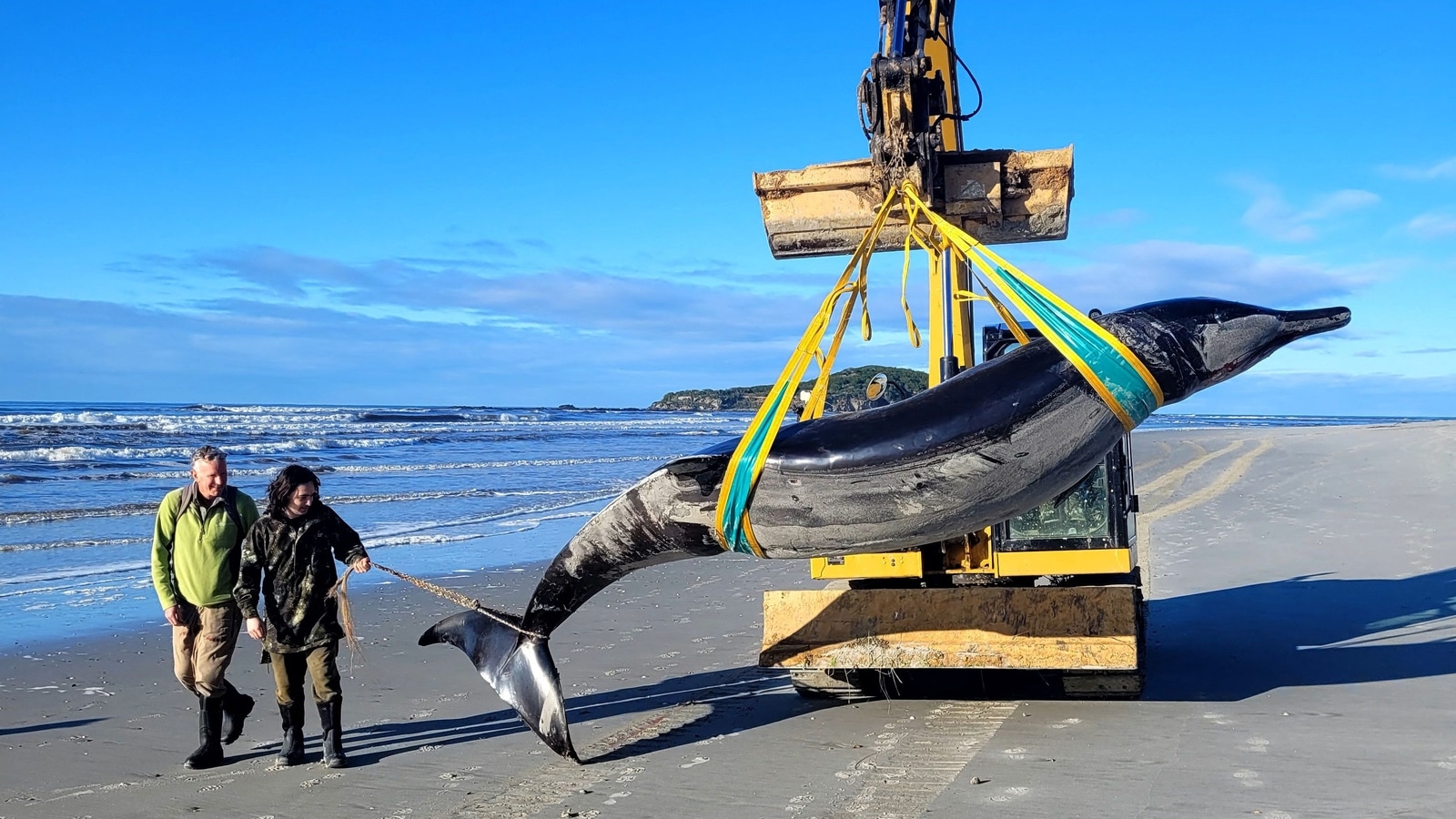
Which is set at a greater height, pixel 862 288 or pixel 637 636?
pixel 862 288

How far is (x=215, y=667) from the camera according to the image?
6.39 m

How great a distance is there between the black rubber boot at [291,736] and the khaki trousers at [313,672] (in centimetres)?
4

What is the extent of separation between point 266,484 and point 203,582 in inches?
728

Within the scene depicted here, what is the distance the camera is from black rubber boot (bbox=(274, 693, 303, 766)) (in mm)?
6258

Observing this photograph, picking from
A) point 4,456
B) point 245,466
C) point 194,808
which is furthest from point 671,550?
point 4,456

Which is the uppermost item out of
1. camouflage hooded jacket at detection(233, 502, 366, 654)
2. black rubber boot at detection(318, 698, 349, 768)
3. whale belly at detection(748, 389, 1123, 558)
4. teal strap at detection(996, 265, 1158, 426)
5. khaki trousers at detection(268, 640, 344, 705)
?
teal strap at detection(996, 265, 1158, 426)

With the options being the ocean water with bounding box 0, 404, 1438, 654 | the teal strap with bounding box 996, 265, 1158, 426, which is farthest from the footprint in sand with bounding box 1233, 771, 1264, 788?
the ocean water with bounding box 0, 404, 1438, 654

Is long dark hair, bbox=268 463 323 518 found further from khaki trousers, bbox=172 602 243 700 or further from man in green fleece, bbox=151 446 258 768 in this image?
khaki trousers, bbox=172 602 243 700

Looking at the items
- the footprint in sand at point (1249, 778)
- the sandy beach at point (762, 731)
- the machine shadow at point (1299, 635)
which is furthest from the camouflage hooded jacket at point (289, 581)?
the machine shadow at point (1299, 635)

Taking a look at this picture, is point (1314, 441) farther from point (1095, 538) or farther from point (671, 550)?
point (671, 550)

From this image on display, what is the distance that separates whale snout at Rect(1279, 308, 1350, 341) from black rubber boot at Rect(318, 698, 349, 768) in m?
4.88

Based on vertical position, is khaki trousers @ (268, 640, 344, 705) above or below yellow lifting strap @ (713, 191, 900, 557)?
below

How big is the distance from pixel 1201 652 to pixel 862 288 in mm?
4619

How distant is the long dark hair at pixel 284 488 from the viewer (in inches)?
245
